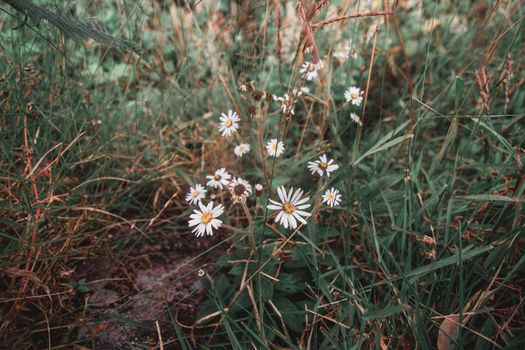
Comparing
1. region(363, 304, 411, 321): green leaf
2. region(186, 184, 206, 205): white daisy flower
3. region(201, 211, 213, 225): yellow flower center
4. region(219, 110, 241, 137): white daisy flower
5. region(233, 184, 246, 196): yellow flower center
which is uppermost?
region(219, 110, 241, 137): white daisy flower

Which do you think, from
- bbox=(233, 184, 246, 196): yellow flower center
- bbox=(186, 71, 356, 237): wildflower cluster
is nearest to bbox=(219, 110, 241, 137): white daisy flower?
bbox=(186, 71, 356, 237): wildflower cluster

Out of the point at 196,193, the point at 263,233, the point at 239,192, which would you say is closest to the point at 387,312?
the point at 263,233

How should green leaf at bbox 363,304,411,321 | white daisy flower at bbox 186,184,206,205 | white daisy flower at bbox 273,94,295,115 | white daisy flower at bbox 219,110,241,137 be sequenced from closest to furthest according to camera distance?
green leaf at bbox 363,304,411,321 < white daisy flower at bbox 273,94,295,115 < white daisy flower at bbox 186,184,206,205 < white daisy flower at bbox 219,110,241,137

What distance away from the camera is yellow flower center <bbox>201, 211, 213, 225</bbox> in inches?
34.7

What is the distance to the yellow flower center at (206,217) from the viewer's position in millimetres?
881

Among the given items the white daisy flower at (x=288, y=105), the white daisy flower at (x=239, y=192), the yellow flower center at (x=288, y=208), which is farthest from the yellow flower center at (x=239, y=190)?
the white daisy flower at (x=288, y=105)

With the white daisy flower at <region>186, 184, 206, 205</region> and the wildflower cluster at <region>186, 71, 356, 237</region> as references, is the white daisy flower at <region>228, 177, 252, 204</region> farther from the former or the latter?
the white daisy flower at <region>186, 184, 206, 205</region>

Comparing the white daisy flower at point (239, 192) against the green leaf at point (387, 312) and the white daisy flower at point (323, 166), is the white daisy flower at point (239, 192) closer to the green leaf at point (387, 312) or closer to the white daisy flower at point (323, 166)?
the white daisy flower at point (323, 166)

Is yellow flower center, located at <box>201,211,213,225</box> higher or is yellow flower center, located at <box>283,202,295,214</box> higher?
yellow flower center, located at <box>201,211,213,225</box>

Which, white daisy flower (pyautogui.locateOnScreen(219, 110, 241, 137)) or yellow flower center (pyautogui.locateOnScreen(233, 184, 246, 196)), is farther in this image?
white daisy flower (pyautogui.locateOnScreen(219, 110, 241, 137))

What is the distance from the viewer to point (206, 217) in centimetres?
89

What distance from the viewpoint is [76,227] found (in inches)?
41.6

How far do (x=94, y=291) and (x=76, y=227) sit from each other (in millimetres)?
189

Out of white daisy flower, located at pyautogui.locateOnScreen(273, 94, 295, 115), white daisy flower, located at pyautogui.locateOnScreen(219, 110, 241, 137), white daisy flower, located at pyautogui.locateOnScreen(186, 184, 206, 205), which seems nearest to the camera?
white daisy flower, located at pyautogui.locateOnScreen(273, 94, 295, 115)
